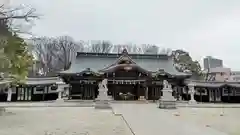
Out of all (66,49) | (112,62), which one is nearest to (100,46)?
(66,49)

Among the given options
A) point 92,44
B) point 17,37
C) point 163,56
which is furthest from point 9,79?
point 92,44

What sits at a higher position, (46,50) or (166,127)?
(46,50)

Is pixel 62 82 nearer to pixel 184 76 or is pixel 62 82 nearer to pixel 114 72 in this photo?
pixel 114 72

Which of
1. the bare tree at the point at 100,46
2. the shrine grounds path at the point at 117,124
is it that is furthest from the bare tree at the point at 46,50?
the shrine grounds path at the point at 117,124

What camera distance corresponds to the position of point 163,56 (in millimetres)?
30062

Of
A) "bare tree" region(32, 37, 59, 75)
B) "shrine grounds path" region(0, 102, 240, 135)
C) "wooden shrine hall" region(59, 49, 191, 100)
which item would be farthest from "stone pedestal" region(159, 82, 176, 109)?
"bare tree" region(32, 37, 59, 75)

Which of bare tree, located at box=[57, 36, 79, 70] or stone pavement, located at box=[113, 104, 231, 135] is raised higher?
bare tree, located at box=[57, 36, 79, 70]

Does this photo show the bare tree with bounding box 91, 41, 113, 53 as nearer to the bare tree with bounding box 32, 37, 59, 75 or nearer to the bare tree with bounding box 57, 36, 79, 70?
the bare tree with bounding box 57, 36, 79, 70

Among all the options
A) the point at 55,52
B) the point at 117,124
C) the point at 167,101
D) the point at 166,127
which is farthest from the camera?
the point at 55,52

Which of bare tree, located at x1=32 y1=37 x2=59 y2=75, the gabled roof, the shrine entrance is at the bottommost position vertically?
the shrine entrance

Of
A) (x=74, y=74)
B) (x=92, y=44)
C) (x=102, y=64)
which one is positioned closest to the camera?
(x=74, y=74)

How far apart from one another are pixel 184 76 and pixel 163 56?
5.54 meters

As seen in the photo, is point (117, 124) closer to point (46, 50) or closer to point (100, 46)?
point (46, 50)

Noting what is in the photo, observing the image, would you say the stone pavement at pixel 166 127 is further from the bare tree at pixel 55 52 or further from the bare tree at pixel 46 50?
the bare tree at pixel 46 50
